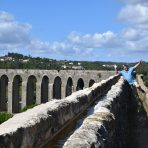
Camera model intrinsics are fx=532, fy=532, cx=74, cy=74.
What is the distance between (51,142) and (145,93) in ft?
45.0

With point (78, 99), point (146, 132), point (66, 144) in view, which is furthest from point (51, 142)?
point (146, 132)

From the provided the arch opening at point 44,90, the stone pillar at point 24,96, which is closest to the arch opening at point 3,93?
the stone pillar at point 24,96

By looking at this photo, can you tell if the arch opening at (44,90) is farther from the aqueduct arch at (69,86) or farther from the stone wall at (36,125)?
the stone wall at (36,125)

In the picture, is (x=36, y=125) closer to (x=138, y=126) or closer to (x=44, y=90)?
(x=138, y=126)

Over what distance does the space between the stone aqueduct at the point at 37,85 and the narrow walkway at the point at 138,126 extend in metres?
30.0

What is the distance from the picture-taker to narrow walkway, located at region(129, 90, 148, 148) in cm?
1069

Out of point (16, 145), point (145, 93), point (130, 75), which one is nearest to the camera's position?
point (16, 145)

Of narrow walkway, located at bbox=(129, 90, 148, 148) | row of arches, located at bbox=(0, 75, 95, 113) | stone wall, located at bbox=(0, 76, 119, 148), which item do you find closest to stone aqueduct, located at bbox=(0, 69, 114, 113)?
row of arches, located at bbox=(0, 75, 95, 113)

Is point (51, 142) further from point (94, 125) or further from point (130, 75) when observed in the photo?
point (130, 75)

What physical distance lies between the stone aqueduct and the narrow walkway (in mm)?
29987

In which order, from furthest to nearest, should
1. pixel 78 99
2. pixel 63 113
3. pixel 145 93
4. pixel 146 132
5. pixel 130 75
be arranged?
pixel 145 93, pixel 130 75, pixel 146 132, pixel 78 99, pixel 63 113

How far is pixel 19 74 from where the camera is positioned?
49.2 m

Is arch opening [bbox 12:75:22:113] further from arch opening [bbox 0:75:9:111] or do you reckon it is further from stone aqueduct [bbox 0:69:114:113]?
arch opening [bbox 0:75:9:111]

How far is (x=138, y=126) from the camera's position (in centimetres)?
1314
